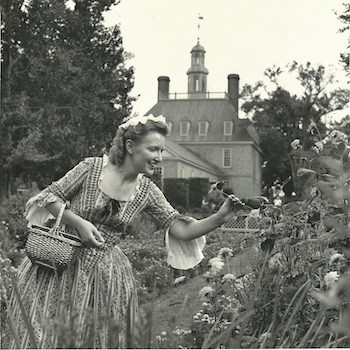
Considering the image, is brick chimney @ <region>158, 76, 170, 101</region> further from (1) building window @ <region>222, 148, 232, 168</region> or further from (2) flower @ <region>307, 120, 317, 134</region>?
(2) flower @ <region>307, 120, 317, 134</region>

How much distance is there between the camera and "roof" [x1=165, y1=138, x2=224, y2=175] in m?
38.6

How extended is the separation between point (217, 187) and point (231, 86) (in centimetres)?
4673

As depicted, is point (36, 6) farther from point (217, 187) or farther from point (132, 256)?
point (217, 187)

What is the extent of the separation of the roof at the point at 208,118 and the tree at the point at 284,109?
415 inches

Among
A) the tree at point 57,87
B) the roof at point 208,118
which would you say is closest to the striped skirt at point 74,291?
the tree at point 57,87

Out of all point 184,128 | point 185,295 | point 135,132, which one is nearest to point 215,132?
point 184,128

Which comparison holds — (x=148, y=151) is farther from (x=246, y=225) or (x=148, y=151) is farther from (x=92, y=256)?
(x=246, y=225)

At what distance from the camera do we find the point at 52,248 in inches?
106

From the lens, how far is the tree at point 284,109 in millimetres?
23922

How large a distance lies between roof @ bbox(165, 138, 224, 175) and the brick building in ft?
0.24

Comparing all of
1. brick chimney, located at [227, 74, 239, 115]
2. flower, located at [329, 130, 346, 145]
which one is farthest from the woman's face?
brick chimney, located at [227, 74, 239, 115]

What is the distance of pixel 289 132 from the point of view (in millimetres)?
31484

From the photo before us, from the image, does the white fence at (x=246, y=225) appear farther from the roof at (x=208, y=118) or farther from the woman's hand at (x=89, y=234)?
the roof at (x=208, y=118)

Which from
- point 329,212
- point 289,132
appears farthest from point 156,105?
point 329,212
